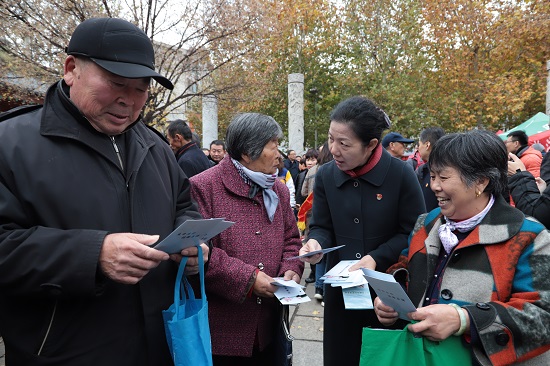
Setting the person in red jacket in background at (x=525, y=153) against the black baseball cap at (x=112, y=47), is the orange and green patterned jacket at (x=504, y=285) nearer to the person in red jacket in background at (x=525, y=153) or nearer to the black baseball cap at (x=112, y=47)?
the black baseball cap at (x=112, y=47)

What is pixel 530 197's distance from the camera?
3.11 meters

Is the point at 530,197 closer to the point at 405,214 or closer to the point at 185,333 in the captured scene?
the point at 405,214

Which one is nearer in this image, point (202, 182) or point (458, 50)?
point (202, 182)

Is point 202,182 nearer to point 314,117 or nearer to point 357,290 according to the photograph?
point 357,290

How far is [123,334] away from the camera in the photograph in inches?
57.9

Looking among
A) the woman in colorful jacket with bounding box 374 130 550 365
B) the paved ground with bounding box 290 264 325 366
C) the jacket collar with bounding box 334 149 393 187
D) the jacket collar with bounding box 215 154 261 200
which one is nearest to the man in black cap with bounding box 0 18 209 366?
the jacket collar with bounding box 215 154 261 200

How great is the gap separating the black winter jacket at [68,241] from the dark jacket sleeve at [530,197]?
2713 millimetres

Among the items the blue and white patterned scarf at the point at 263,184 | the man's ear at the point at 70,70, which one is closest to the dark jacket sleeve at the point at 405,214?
the blue and white patterned scarf at the point at 263,184

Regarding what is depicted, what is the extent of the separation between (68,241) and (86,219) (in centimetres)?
13

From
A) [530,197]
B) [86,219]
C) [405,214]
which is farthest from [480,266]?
[530,197]

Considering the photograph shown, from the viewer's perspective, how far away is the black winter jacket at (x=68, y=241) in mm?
1280

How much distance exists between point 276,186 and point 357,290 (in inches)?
32.2

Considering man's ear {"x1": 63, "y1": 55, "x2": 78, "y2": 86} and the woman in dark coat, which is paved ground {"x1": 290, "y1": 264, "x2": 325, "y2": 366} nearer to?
the woman in dark coat

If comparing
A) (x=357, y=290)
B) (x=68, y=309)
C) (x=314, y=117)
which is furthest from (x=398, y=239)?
(x=314, y=117)
